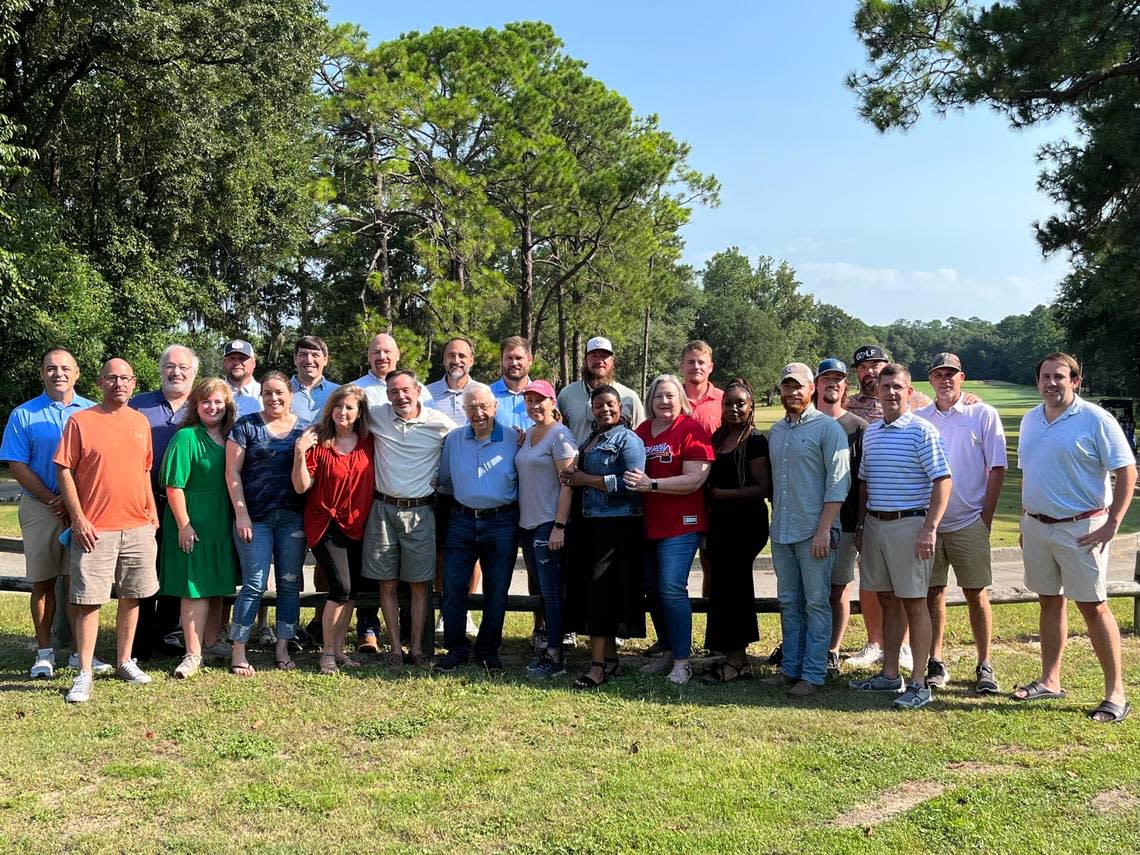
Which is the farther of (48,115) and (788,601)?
(48,115)

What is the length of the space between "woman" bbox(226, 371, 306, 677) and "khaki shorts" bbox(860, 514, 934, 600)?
404 centimetres

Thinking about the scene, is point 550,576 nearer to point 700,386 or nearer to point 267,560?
point 700,386

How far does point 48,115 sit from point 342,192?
10829mm

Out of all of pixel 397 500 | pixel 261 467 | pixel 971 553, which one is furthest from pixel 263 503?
pixel 971 553

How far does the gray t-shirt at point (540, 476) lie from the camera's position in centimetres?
632

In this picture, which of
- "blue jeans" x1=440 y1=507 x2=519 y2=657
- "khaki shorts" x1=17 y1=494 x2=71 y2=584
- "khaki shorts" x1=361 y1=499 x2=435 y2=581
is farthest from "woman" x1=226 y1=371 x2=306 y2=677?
"khaki shorts" x1=17 y1=494 x2=71 y2=584

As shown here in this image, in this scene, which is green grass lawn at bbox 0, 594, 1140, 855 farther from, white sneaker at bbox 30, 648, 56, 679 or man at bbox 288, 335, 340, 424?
man at bbox 288, 335, 340, 424

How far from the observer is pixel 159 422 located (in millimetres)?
6609

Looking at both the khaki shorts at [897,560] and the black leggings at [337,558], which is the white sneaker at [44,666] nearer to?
the black leggings at [337,558]

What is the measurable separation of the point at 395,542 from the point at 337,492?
56 cm

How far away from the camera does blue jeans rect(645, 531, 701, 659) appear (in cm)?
611

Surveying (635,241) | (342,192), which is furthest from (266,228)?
(635,241)

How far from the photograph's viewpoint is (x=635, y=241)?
116ft

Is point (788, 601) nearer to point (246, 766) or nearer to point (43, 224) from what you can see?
point (246, 766)
